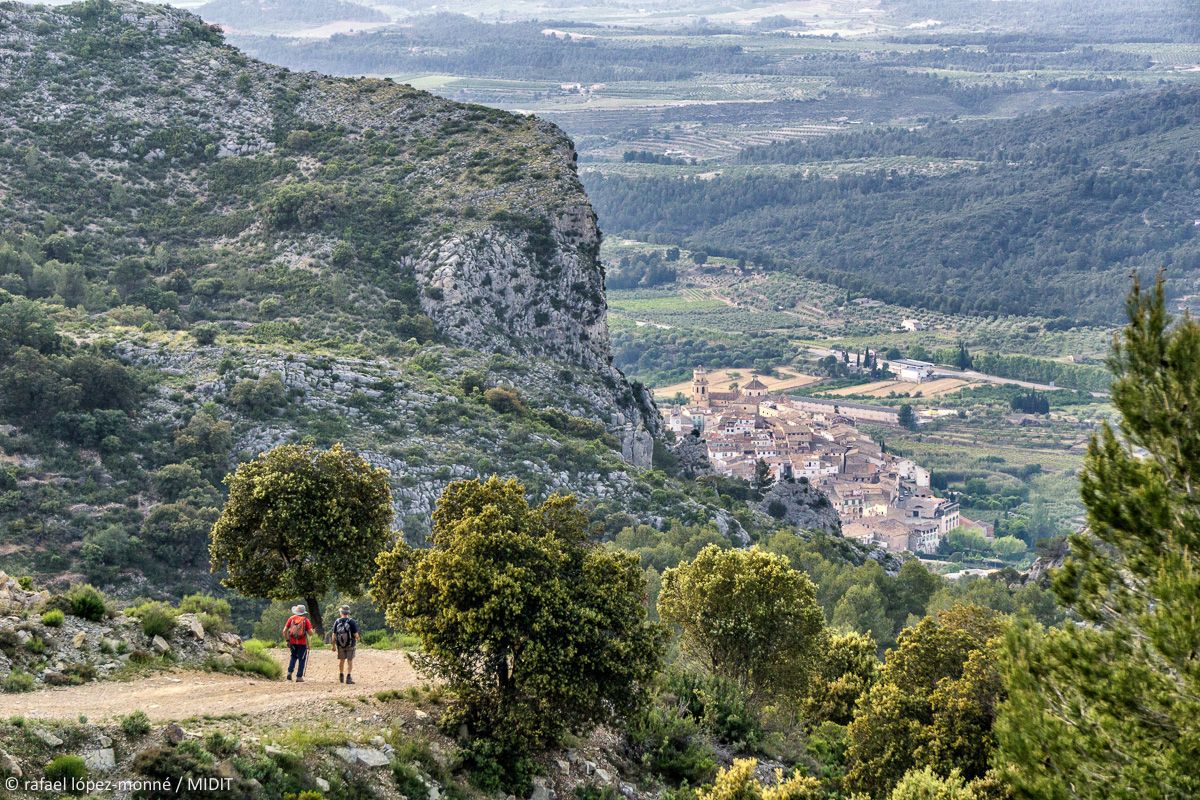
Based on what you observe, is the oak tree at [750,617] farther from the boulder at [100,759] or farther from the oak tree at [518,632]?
the boulder at [100,759]

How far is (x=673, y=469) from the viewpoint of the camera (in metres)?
71.8

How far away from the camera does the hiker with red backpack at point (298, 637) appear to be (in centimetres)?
2486

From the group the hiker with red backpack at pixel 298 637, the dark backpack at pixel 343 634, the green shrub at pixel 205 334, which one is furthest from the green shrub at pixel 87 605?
the green shrub at pixel 205 334

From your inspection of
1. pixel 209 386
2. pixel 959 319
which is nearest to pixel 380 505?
pixel 209 386

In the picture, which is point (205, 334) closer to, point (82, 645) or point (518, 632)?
point (82, 645)

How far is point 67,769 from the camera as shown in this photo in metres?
18.7

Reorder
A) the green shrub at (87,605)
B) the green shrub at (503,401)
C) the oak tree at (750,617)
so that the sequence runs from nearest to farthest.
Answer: the green shrub at (87,605) → the oak tree at (750,617) → the green shrub at (503,401)

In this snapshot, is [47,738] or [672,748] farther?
[672,748]

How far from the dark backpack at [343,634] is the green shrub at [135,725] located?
204 inches

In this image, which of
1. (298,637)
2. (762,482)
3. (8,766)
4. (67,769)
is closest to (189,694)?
(298,637)

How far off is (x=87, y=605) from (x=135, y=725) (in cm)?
502

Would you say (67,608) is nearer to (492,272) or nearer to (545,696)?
(545,696)

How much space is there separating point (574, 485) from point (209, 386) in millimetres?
14485

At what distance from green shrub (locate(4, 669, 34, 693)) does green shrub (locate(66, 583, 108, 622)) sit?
2.54 metres
